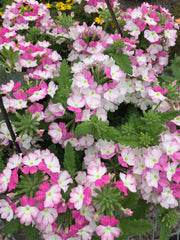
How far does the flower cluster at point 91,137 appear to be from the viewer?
1.00 m

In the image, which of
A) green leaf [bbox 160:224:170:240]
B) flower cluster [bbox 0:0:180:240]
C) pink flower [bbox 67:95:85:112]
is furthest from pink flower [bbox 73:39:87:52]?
green leaf [bbox 160:224:170:240]

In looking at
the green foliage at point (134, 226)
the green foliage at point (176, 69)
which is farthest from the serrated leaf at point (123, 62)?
the green foliage at point (134, 226)

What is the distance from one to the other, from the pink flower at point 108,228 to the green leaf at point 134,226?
66 mm

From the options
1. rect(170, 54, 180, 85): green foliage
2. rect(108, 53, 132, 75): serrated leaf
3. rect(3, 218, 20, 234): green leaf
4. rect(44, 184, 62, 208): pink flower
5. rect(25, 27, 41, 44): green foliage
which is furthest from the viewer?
rect(25, 27, 41, 44): green foliage

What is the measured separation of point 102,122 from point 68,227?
0.45m

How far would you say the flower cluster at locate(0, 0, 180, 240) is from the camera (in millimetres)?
997

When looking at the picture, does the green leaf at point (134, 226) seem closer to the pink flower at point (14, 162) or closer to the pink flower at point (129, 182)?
the pink flower at point (129, 182)

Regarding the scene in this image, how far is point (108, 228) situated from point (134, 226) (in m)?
0.10

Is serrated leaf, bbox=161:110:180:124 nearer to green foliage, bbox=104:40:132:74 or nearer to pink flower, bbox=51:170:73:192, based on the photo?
green foliage, bbox=104:40:132:74

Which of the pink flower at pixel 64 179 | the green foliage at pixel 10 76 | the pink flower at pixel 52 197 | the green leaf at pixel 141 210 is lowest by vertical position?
the green leaf at pixel 141 210

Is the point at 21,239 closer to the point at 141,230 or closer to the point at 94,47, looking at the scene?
the point at 141,230

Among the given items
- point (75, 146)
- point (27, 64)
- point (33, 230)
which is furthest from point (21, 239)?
point (27, 64)

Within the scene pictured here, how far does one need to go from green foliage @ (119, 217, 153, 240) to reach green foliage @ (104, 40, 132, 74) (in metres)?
0.68

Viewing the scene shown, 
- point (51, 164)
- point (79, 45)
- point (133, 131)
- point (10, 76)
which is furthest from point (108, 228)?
point (79, 45)
